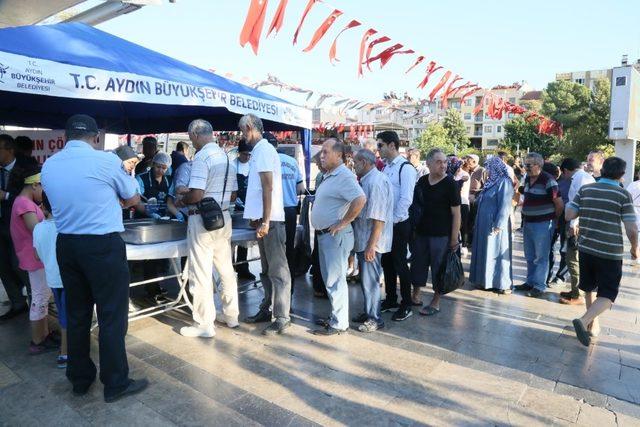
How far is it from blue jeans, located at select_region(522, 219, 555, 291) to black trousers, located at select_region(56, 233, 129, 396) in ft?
14.9

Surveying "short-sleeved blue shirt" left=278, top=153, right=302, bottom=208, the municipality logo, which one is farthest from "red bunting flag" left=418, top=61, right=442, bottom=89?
the municipality logo

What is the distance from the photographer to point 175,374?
10.3ft

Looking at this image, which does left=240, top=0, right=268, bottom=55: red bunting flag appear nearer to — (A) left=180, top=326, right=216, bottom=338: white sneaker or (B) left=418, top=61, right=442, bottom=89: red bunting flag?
(A) left=180, top=326, right=216, bottom=338: white sneaker

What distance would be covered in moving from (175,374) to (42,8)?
651 cm

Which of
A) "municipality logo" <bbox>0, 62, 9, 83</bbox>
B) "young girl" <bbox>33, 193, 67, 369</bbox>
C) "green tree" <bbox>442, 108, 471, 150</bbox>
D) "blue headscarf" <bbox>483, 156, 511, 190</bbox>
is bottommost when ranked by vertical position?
"young girl" <bbox>33, 193, 67, 369</bbox>

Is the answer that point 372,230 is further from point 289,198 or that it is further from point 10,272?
point 10,272

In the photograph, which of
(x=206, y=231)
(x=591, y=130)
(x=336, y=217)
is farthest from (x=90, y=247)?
(x=591, y=130)

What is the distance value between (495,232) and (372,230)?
7.19 feet

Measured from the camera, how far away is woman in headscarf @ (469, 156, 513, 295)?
5250 millimetres

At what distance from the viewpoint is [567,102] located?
141 ft

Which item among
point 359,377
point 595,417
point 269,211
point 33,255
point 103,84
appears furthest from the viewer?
point 103,84

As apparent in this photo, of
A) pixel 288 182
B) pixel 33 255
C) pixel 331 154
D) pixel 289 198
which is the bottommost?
pixel 33 255

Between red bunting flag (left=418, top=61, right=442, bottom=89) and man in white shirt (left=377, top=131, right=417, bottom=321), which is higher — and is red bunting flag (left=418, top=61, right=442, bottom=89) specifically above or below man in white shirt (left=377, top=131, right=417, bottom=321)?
above

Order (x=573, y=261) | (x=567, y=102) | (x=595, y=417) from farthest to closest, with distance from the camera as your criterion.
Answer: (x=567, y=102)
(x=573, y=261)
(x=595, y=417)
